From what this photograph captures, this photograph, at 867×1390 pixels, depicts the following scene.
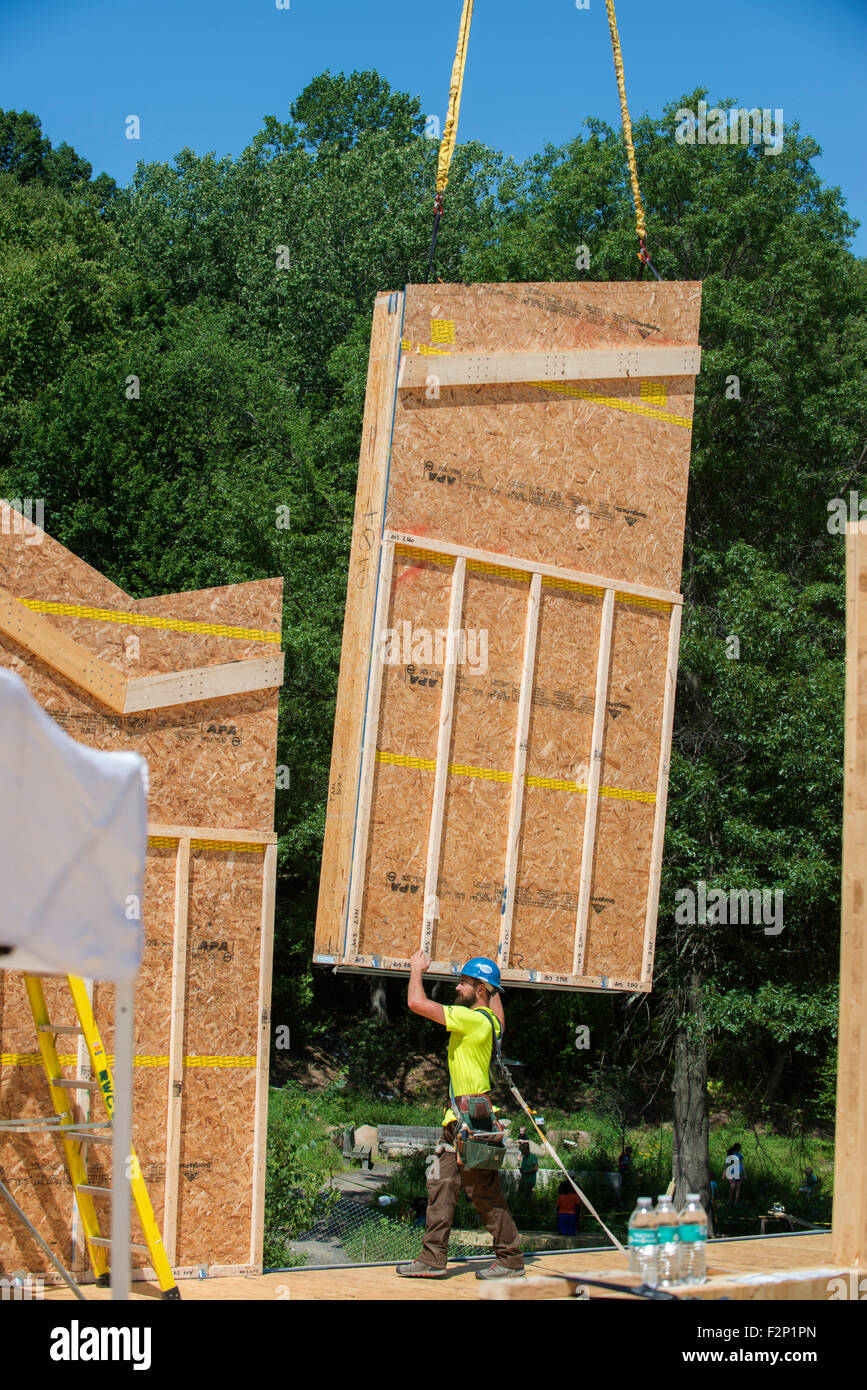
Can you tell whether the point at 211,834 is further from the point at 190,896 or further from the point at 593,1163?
A: the point at 593,1163

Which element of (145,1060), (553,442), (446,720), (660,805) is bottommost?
(145,1060)

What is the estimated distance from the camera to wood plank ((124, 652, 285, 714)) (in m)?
8.40

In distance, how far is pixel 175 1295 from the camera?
7.25 m

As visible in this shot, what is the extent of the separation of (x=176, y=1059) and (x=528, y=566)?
3.84 m

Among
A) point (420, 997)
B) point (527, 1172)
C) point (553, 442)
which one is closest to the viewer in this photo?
point (420, 997)

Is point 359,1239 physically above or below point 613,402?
below

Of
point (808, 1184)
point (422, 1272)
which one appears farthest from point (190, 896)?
point (808, 1184)

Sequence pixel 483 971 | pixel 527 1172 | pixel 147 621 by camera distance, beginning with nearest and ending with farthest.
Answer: pixel 483 971 < pixel 147 621 < pixel 527 1172

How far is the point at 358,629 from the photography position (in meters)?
8.45

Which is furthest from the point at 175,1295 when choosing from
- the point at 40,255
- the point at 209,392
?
the point at 40,255

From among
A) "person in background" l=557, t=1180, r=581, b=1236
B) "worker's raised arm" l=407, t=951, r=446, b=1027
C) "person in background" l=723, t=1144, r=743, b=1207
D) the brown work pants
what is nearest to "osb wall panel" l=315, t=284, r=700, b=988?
"worker's raised arm" l=407, t=951, r=446, b=1027

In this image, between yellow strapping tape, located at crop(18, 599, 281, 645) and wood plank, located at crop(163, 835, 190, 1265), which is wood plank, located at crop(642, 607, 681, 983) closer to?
yellow strapping tape, located at crop(18, 599, 281, 645)

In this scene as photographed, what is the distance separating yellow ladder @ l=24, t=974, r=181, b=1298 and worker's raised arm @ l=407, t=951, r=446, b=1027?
167cm
